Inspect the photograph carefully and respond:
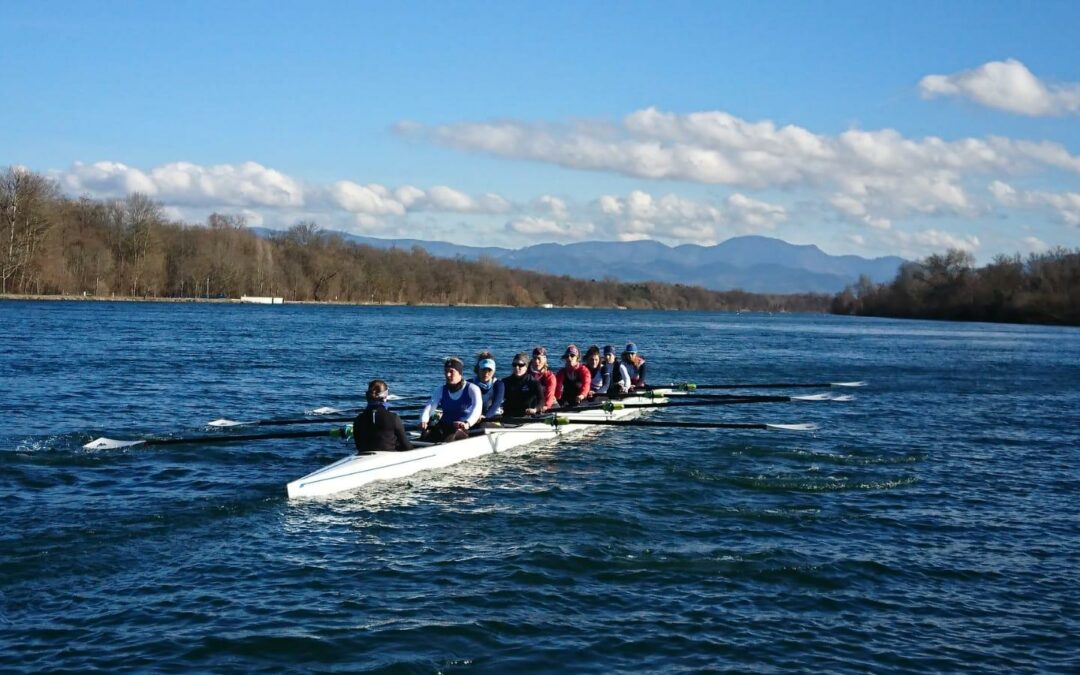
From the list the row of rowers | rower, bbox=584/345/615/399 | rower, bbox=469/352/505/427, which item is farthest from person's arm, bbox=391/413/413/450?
rower, bbox=584/345/615/399

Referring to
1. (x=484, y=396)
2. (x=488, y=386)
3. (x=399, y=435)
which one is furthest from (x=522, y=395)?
(x=399, y=435)

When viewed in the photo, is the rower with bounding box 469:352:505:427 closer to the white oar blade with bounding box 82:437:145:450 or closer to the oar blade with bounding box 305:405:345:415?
the oar blade with bounding box 305:405:345:415

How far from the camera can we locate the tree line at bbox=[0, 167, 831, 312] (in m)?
90.8

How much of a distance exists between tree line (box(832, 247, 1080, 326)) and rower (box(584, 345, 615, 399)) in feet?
340

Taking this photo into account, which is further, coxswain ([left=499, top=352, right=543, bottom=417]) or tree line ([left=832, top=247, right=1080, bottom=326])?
tree line ([left=832, top=247, right=1080, bottom=326])

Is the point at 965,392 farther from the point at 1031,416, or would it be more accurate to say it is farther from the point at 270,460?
the point at 270,460

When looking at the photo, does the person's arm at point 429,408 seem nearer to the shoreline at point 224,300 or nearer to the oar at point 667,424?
the oar at point 667,424

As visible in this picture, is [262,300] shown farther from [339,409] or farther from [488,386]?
[488,386]

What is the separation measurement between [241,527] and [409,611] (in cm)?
367

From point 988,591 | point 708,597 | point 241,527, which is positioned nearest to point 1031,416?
point 988,591

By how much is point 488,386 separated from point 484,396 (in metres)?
0.28

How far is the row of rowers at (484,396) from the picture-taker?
14.5 m

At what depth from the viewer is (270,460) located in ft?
54.6

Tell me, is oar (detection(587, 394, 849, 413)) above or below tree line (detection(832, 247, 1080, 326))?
below
